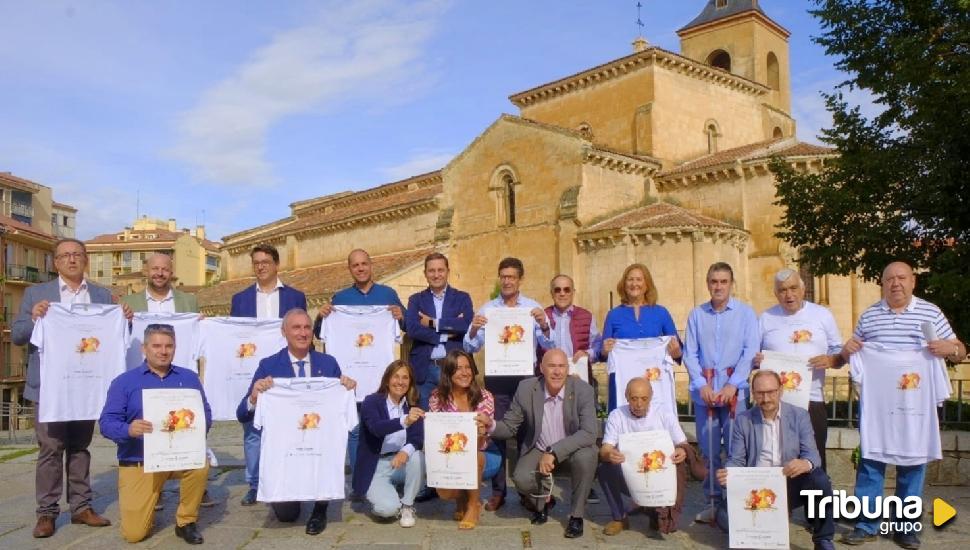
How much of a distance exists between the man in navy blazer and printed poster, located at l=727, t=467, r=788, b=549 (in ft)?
9.86

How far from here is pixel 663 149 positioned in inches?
1086

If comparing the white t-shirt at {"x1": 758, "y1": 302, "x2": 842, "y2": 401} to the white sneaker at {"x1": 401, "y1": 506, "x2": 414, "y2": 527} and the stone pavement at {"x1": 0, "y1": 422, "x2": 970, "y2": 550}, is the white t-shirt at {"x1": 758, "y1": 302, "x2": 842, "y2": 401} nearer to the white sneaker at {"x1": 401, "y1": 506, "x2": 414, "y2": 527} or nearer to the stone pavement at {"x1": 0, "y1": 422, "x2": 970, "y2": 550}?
the stone pavement at {"x1": 0, "y1": 422, "x2": 970, "y2": 550}

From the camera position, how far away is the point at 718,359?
6.60 m

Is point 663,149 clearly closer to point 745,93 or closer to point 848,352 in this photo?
point 745,93

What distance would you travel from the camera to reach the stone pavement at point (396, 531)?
6066mm

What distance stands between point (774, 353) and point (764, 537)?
4.68 feet

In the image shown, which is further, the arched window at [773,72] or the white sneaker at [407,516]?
the arched window at [773,72]

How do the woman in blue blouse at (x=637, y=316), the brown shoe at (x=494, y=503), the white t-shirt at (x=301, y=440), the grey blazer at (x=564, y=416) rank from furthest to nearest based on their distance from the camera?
the brown shoe at (x=494, y=503)
the woman in blue blouse at (x=637, y=316)
the grey blazer at (x=564, y=416)
the white t-shirt at (x=301, y=440)

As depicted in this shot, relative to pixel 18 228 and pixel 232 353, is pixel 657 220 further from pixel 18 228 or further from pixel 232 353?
pixel 18 228

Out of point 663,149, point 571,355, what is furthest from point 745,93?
point 571,355

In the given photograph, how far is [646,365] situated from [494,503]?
181cm

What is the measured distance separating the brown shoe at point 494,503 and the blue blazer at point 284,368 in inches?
69.0

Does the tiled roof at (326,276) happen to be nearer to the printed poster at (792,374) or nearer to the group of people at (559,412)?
the group of people at (559,412)

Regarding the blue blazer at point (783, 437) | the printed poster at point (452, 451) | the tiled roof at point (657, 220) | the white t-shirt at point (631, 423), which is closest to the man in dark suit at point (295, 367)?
the printed poster at point (452, 451)
